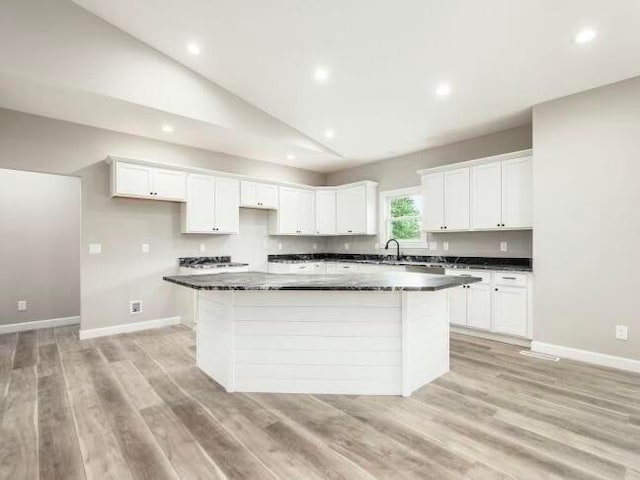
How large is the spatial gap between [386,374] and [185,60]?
385cm

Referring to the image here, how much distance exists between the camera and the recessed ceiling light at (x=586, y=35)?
264 cm

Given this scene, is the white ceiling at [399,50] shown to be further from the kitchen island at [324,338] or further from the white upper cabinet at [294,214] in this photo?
the kitchen island at [324,338]

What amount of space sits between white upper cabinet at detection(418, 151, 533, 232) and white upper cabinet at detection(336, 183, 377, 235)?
125 centimetres

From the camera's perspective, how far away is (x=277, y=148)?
17.1ft

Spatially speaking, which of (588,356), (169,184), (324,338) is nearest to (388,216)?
(588,356)

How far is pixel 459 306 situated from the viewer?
443 centimetres

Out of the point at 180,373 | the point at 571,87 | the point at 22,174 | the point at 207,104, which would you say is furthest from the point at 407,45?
the point at 22,174

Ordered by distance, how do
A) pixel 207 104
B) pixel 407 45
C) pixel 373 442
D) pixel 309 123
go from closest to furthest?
pixel 373 442 < pixel 407 45 < pixel 207 104 < pixel 309 123

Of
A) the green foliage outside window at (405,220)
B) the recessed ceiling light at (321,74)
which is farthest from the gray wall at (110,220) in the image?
the green foliage outside window at (405,220)

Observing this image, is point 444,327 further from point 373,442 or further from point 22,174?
point 22,174

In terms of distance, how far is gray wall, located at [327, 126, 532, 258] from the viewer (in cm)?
450

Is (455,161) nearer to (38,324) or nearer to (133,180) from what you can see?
(133,180)

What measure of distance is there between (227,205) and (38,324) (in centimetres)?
312

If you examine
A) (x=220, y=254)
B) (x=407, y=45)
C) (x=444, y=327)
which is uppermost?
(x=407, y=45)
